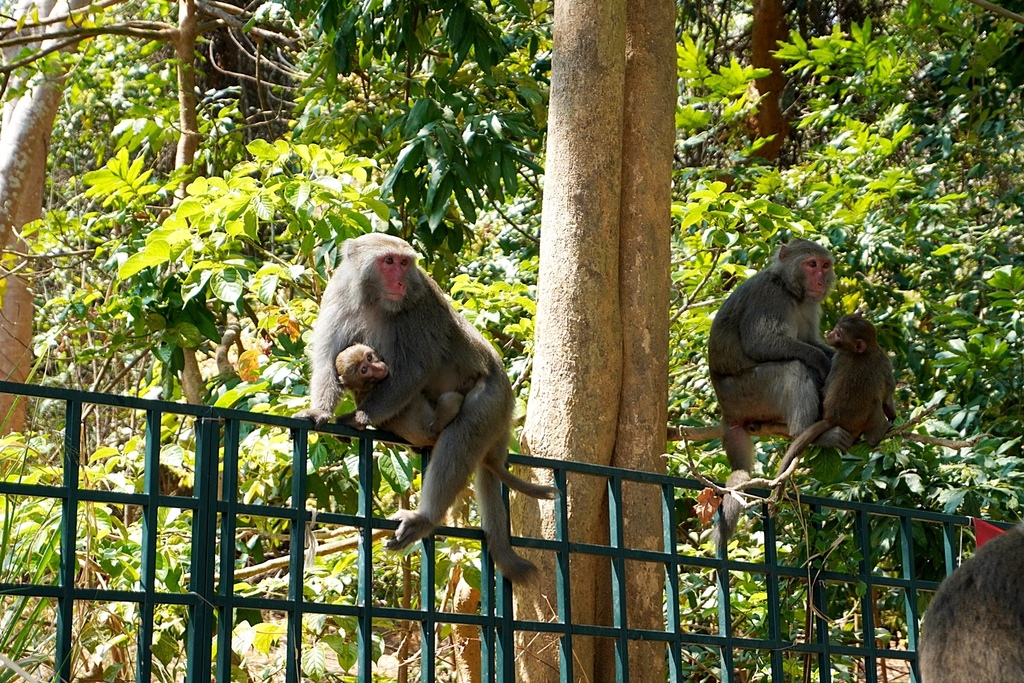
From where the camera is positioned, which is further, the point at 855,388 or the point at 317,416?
the point at 855,388

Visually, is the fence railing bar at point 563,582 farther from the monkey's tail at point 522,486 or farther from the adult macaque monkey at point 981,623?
the adult macaque monkey at point 981,623

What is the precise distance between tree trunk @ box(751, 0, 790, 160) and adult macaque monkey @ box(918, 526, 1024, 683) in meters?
6.83

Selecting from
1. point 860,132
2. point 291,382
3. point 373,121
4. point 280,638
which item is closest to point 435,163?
point 291,382

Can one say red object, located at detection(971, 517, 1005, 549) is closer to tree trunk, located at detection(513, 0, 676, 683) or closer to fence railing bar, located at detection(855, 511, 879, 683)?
fence railing bar, located at detection(855, 511, 879, 683)

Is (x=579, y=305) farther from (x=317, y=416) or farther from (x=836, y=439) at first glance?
(x=836, y=439)

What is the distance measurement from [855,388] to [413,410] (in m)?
2.37

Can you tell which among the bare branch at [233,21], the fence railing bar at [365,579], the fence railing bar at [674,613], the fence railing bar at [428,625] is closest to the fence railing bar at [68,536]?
the fence railing bar at [365,579]

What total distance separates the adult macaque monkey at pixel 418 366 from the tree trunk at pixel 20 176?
4.58 meters

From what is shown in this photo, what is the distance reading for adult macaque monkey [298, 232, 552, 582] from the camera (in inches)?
163

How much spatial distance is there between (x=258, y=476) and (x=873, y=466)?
321cm

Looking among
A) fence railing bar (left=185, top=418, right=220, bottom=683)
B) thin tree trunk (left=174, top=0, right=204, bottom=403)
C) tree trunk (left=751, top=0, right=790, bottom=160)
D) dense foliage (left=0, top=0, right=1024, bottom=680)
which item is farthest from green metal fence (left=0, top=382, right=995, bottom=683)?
tree trunk (left=751, top=0, right=790, bottom=160)

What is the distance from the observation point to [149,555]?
3117mm

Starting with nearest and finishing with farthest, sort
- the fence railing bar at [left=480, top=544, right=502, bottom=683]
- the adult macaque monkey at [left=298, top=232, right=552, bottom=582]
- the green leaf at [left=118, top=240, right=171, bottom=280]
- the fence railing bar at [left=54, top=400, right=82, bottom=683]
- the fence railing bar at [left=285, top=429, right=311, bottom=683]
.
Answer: the fence railing bar at [left=54, top=400, right=82, bottom=683] → the fence railing bar at [left=285, top=429, right=311, bottom=683] → the fence railing bar at [left=480, top=544, right=502, bottom=683] → the adult macaque monkey at [left=298, top=232, right=552, bottom=582] → the green leaf at [left=118, top=240, right=171, bottom=280]

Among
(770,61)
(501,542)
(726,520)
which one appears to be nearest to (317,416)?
(501,542)
